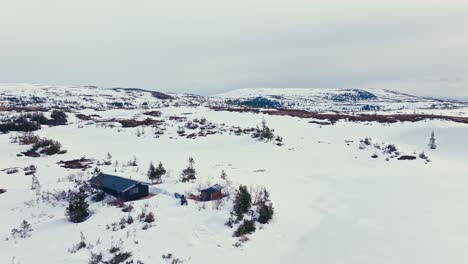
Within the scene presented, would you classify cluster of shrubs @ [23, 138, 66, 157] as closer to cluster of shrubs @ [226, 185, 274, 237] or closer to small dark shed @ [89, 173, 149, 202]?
small dark shed @ [89, 173, 149, 202]

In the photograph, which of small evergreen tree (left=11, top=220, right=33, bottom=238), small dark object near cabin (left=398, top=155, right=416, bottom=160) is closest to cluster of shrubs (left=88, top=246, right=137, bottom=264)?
small evergreen tree (left=11, top=220, right=33, bottom=238)

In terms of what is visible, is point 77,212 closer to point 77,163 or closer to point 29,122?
point 77,163

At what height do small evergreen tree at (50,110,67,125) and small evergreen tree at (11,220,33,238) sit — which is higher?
small evergreen tree at (50,110,67,125)

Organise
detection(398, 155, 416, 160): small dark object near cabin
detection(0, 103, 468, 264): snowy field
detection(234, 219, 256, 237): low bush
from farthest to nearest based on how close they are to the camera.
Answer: detection(398, 155, 416, 160): small dark object near cabin → detection(234, 219, 256, 237): low bush → detection(0, 103, 468, 264): snowy field

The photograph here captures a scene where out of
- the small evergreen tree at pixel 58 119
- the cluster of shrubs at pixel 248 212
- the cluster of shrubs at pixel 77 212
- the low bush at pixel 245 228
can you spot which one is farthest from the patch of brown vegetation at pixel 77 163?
the small evergreen tree at pixel 58 119

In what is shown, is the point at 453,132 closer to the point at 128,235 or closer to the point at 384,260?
the point at 384,260

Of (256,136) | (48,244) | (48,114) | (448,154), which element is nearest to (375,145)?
(448,154)

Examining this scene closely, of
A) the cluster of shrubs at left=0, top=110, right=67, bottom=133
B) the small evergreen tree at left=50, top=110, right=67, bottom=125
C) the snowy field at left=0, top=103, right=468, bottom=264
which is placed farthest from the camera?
the small evergreen tree at left=50, top=110, right=67, bottom=125
